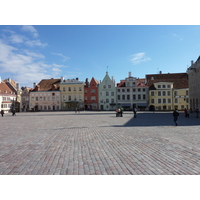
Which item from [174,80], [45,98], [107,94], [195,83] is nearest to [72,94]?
[45,98]

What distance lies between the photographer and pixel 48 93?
60188mm

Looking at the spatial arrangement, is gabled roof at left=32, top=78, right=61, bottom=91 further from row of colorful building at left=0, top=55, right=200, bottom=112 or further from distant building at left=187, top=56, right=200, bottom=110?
distant building at left=187, top=56, right=200, bottom=110

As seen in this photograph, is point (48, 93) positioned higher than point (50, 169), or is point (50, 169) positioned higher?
point (48, 93)

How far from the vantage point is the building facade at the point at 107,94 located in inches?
2199

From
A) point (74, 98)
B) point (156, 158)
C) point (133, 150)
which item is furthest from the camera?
point (74, 98)

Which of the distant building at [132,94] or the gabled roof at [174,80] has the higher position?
the gabled roof at [174,80]

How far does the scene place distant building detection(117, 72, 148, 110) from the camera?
5359 cm

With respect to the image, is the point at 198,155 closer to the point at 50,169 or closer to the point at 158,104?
the point at 50,169

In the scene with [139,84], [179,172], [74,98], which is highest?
[139,84]

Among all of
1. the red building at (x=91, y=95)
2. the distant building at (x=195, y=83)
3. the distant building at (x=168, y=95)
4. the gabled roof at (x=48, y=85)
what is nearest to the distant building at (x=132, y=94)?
the distant building at (x=168, y=95)

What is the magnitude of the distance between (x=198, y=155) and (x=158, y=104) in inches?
1893

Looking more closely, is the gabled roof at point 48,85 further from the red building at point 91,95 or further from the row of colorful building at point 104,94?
the red building at point 91,95

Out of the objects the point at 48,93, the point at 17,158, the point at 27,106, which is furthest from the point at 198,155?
the point at 27,106

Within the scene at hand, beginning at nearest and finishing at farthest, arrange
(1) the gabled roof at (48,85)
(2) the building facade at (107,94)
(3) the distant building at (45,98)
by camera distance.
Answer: (2) the building facade at (107,94), (3) the distant building at (45,98), (1) the gabled roof at (48,85)
